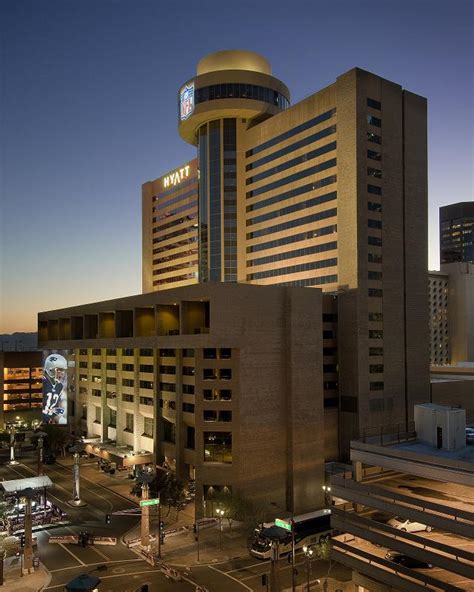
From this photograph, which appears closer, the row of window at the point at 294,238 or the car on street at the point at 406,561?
the car on street at the point at 406,561

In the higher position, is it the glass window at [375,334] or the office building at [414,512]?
the glass window at [375,334]

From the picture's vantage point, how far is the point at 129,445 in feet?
342

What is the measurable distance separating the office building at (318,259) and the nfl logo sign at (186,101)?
183cm

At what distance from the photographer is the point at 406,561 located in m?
51.8

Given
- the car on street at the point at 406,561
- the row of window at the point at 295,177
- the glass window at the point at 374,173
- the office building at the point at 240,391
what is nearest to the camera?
the car on street at the point at 406,561

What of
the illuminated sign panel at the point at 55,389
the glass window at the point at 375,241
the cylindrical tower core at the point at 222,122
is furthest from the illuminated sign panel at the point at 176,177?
the glass window at the point at 375,241

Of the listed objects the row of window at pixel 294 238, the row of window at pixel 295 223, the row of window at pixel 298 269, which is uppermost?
the row of window at pixel 295 223

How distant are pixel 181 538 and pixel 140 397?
37555mm

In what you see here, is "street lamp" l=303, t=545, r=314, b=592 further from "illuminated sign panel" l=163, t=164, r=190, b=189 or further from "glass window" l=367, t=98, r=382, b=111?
"illuminated sign panel" l=163, t=164, r=190, b=189

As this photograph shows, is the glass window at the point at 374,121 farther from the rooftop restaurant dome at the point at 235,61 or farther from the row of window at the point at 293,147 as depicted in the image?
the rooftop restaurant dome at the point at 235,61

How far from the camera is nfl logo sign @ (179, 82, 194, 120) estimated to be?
12862 cm

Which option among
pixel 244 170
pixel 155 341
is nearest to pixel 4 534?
pixel 155 341

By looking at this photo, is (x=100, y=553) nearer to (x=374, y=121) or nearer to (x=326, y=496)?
(x=326, y=496)

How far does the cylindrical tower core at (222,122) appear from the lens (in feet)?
406
